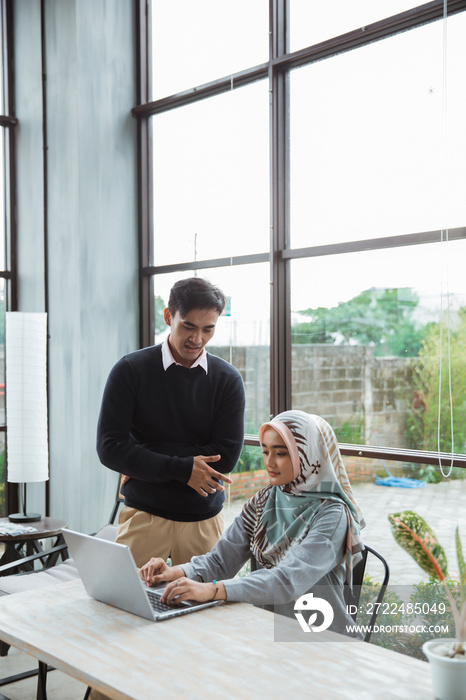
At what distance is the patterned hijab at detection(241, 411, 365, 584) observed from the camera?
2080 mm

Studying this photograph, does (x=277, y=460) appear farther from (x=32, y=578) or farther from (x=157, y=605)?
(x=32, y=578)

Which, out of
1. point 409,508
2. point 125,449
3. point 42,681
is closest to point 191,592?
point 125,449

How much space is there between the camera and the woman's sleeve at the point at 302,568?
1893 mm

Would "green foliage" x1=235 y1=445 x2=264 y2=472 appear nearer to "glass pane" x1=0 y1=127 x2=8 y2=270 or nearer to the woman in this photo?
the woman

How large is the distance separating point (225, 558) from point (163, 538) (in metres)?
0.33

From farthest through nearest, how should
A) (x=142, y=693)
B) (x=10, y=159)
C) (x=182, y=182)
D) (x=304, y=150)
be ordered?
(x=10, y=159), (x=182, y=182), (x=304, y=150), (x=142, y=693)

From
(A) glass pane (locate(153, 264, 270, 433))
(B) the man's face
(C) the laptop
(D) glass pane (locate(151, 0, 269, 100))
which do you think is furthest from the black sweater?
(D) glass pane (locate(151, 0, 269, 100))

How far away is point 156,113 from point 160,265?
97 centimetres

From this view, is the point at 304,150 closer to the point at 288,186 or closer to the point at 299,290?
the point at 288,186

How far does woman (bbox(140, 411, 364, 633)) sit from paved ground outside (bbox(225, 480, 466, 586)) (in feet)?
3.40

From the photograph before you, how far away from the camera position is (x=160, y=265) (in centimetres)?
455

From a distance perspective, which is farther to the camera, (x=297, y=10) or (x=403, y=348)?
(x=297, y=10)

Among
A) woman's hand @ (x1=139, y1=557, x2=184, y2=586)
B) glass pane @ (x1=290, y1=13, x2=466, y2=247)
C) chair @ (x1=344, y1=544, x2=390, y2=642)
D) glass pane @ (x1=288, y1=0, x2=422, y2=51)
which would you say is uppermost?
glass pane @ (x1=288, y1=0, x2=422, y2=51)

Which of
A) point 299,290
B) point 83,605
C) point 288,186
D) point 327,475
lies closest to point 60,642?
point 83,605
